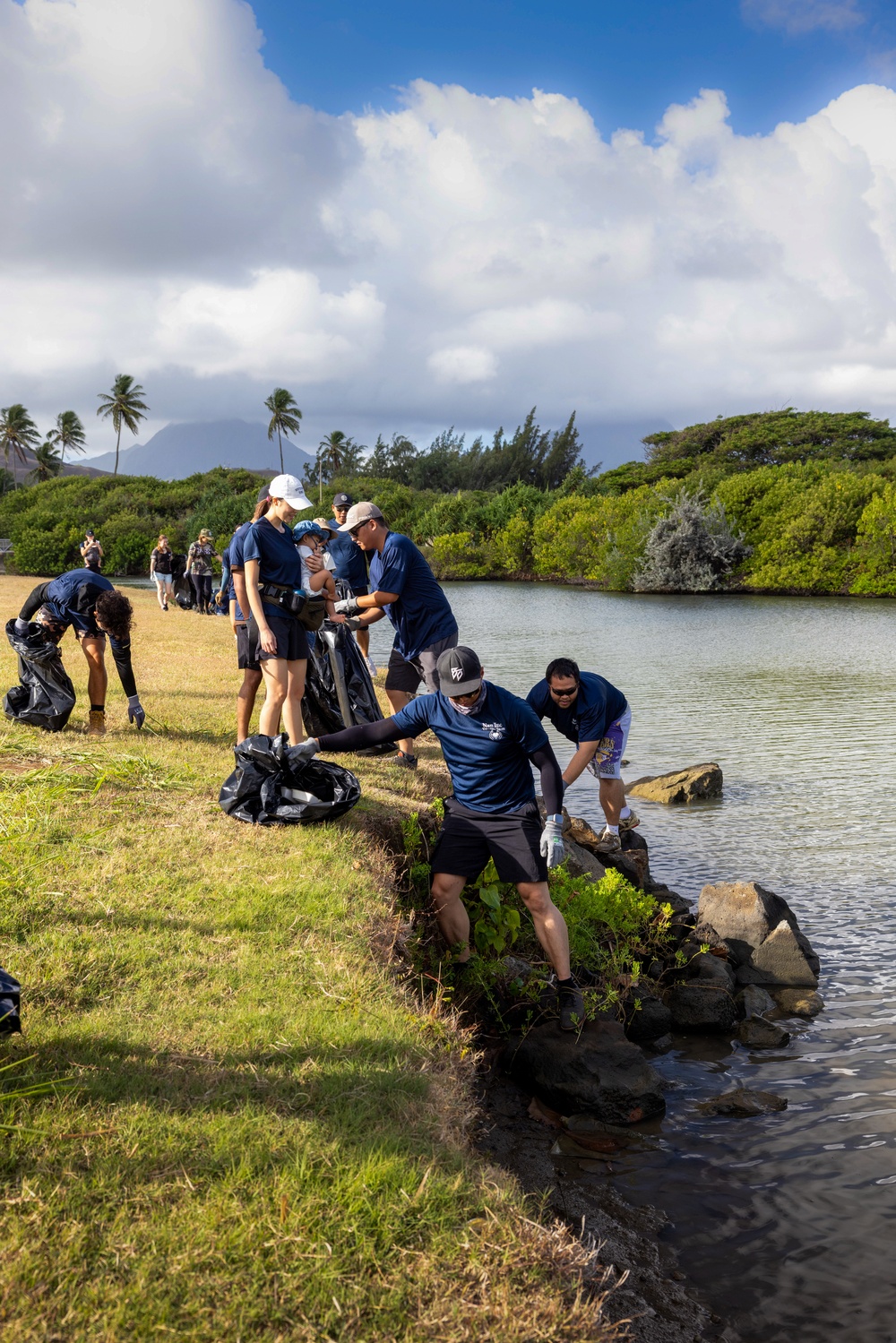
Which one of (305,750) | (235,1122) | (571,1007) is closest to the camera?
(235,1122)

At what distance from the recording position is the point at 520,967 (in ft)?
19.9

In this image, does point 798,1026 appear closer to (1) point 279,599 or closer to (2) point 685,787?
(1) point 279,599

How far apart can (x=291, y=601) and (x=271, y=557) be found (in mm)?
368

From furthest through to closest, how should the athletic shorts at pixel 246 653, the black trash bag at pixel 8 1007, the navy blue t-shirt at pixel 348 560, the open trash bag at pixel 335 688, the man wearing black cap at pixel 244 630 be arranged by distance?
the navy blue t-shirt at pixel 348 560, the open trash bag at pixel 335 688, the athletic shorts at pixel 246 653, the man wearing black cap at pixel 244 630, the black trash bag at pixel 8 1007

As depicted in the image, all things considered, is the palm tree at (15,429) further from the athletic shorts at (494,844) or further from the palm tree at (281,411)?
the athletic shorts at (494,844)

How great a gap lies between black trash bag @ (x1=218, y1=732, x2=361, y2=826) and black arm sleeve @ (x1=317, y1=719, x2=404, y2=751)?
653 mm

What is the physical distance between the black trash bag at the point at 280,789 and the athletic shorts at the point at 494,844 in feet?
Answer: 3.03

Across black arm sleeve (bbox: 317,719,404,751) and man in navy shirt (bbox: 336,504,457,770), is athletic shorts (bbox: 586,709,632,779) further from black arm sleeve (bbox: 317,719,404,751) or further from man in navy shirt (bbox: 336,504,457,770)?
black arm sleeve (bbox: 317,719,404,751)

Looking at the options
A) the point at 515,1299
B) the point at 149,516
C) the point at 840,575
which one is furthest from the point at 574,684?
the point at 149,516

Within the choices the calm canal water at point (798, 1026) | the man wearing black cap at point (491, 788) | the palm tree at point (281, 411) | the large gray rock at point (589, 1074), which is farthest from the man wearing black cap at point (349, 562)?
the palm tree at point (281, 411)

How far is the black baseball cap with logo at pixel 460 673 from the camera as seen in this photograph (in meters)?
5.05

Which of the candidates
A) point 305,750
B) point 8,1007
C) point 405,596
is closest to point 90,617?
point 405,596

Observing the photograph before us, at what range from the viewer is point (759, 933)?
7090mm

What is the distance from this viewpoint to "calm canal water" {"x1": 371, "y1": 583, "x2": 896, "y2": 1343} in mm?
3967
